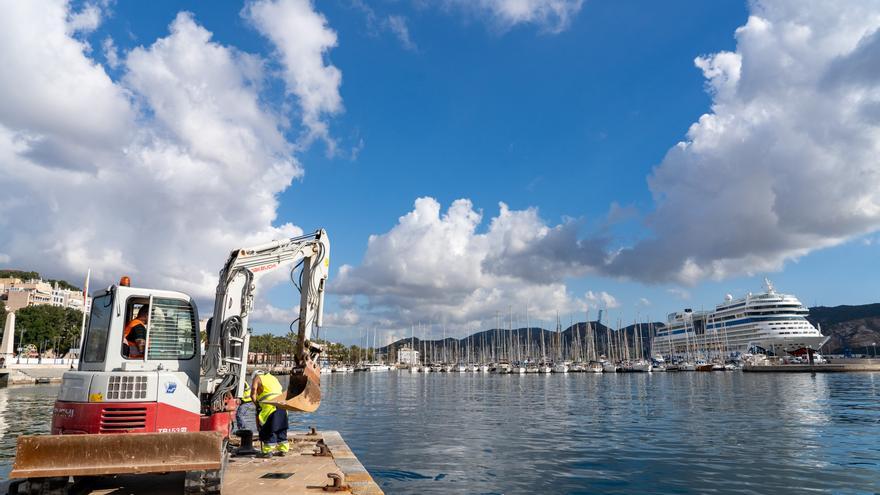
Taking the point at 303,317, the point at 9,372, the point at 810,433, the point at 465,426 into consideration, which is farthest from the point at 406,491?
the point at 9,372

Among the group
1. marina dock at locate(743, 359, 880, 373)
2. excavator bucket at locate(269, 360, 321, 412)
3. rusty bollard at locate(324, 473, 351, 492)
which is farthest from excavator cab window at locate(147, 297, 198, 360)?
marina dock at locate(743, 359, 880, 373)

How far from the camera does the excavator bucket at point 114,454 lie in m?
7.99

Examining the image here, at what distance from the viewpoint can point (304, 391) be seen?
11.7 meters

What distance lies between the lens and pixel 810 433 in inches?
918

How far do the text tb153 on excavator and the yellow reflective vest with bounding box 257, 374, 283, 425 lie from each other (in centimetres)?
75

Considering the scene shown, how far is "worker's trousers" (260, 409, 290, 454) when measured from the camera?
517 inches

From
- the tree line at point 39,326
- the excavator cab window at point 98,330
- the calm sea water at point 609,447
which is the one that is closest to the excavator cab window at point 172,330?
the excavator cab window at point 98,330

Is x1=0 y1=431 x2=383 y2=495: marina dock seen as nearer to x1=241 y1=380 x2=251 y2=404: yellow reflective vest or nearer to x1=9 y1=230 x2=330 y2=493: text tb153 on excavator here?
x1=9 y1=230 x2=330 y2=493: text tb153 on excavator

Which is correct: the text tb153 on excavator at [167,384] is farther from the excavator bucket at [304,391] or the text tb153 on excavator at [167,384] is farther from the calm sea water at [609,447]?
the calm sea water at [609,447]

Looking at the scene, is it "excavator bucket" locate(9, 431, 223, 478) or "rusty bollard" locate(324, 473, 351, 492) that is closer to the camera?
"excavator bucket" locate(9, 431, 223, 478)

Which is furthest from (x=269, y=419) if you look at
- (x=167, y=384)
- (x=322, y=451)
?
(x=167, y=384)

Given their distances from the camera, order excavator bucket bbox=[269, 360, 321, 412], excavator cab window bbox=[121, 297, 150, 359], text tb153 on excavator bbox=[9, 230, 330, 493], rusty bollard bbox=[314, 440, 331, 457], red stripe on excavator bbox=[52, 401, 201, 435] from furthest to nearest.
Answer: rusty bollard bbox=[314, 440, 331, 457] → excavator bucket bbox=[269, 360, 321, 412] → excavator cab window bbox=[121, 297, 150, 359] → red stripe on excavator bbox=[52, 401, 201, 435] → text tb153 on excavator bbox=[9, 230, 330, 493]

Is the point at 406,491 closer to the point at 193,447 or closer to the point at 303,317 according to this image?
the point at 303,317

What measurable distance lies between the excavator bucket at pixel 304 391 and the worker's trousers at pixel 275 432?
1.61 m
